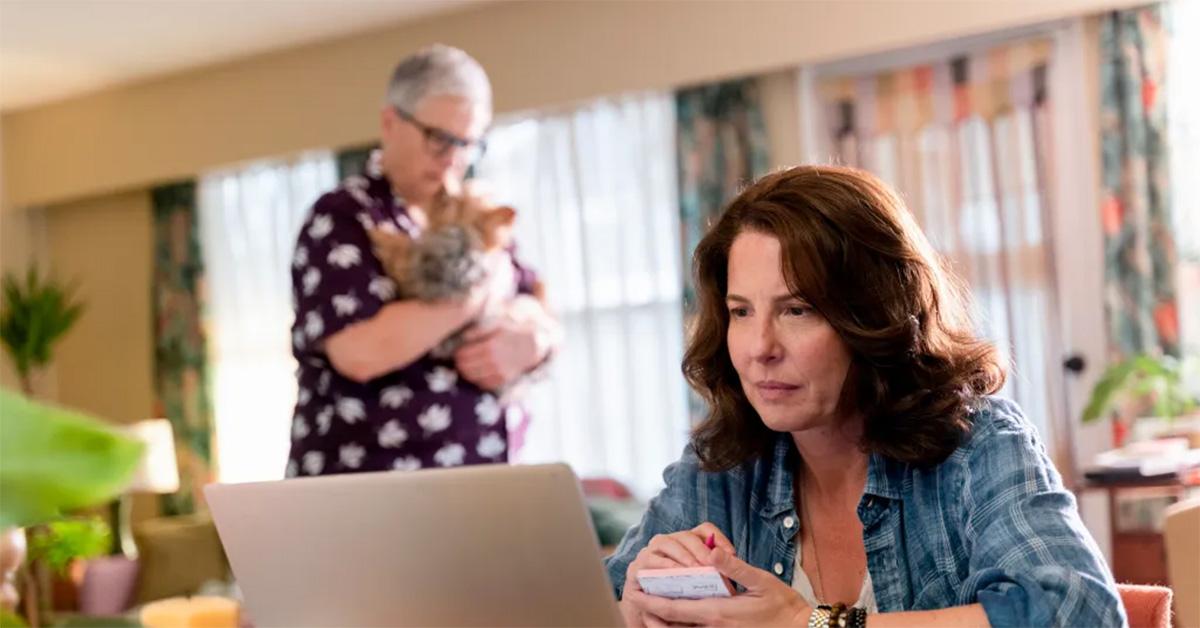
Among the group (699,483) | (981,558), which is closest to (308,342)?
(699,483)

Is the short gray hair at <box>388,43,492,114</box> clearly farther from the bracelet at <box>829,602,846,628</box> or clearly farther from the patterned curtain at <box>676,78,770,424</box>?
the patterned curtain at <box>676,78,770,424</box>

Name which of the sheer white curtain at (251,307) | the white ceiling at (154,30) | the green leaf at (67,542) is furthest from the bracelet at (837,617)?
the sheer white curtain at (251,307)

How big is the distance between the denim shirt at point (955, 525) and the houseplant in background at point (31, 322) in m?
6.74

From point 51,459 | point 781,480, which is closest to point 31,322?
point 781,480

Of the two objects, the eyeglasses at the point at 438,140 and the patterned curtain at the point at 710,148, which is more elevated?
the patterned curtain at the point at 710,148

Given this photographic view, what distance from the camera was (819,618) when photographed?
125cm

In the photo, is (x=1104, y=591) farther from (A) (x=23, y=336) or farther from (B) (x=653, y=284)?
(A) (x=23, y=336)

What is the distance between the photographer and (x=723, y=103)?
19.9 feet

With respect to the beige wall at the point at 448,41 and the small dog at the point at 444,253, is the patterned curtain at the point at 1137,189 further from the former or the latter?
the small dog at the point at 444,253

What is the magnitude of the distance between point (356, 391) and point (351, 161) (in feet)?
15.7

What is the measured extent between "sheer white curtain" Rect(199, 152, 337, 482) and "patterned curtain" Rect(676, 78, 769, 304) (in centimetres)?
218

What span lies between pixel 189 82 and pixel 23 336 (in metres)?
1.67

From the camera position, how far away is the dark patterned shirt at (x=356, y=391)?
2.32 metres

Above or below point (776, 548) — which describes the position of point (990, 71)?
above
